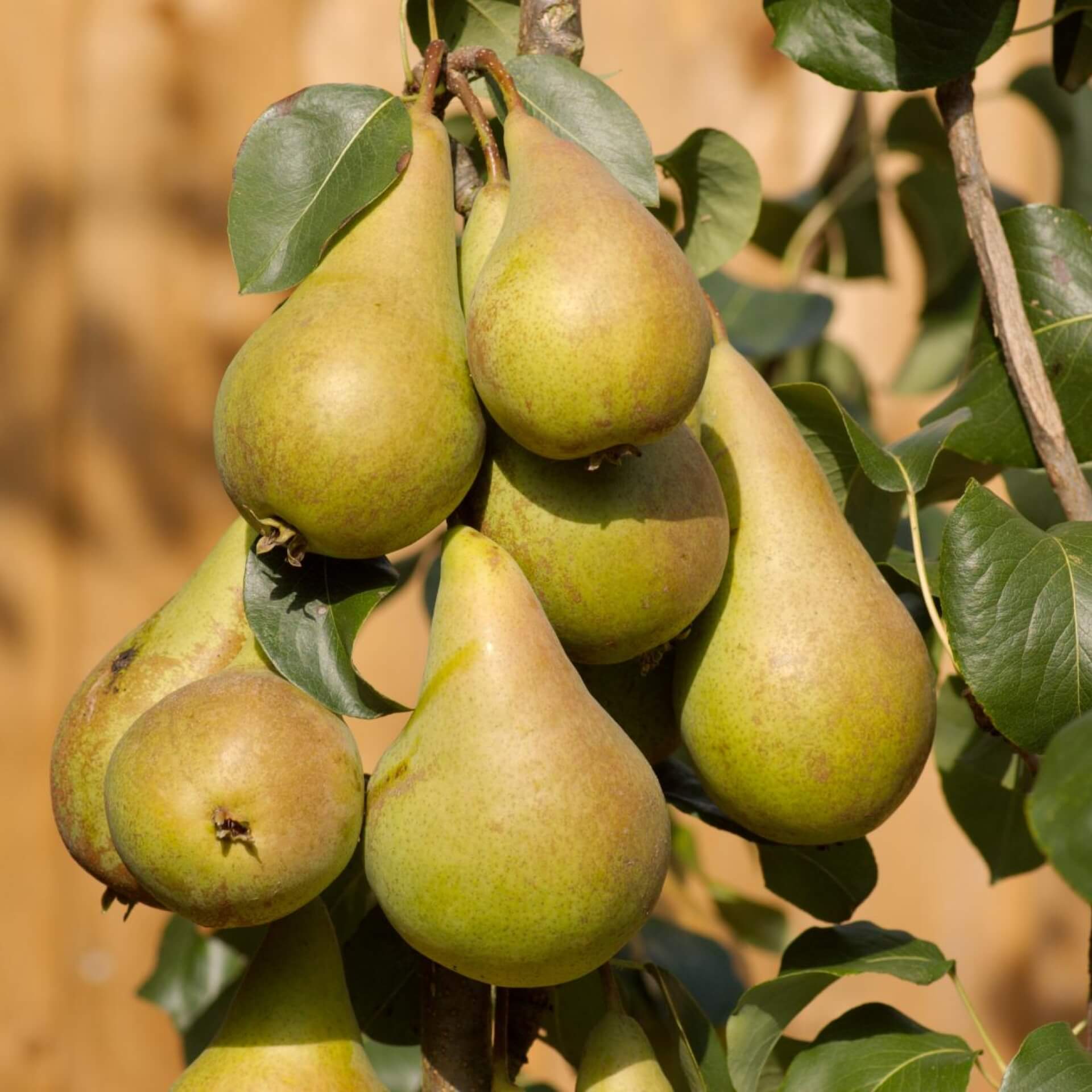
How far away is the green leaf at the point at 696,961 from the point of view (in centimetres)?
108

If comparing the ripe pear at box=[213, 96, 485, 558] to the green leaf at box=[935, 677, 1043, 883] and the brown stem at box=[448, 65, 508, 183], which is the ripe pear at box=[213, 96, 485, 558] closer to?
the brown stem at box=[448, 65, 508, 183]

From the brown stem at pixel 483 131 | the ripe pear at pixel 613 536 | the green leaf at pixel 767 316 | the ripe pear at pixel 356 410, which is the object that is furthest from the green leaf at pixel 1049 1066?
the green leaf at pixel 767 316

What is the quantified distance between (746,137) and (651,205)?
34.0 inches

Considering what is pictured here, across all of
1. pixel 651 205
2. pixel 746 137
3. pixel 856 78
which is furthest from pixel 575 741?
pixel 746 137

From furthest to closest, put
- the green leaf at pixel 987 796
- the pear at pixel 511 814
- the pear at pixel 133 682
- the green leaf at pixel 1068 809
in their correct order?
the green leaf at pixel 987 796 < the pear at pixel 133 682 < the pear at pixel 511 814 < the green leaf at pixel 1068 809

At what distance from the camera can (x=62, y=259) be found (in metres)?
1.36

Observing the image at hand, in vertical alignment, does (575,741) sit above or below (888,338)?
above

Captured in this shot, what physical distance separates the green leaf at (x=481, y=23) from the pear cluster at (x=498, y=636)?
0.19 meters

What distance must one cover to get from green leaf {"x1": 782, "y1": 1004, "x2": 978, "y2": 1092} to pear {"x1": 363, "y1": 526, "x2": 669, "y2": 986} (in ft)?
0.75

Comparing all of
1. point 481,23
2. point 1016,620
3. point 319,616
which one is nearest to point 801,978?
point 1016,620

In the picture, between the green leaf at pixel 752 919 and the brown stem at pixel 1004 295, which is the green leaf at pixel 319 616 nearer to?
the brown stem at pixel 1004 295

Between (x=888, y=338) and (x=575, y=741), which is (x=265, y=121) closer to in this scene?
(x=575, y=741)

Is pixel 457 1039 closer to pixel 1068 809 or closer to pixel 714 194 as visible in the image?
pixel 1068 809

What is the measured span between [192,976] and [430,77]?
766 millimetres
